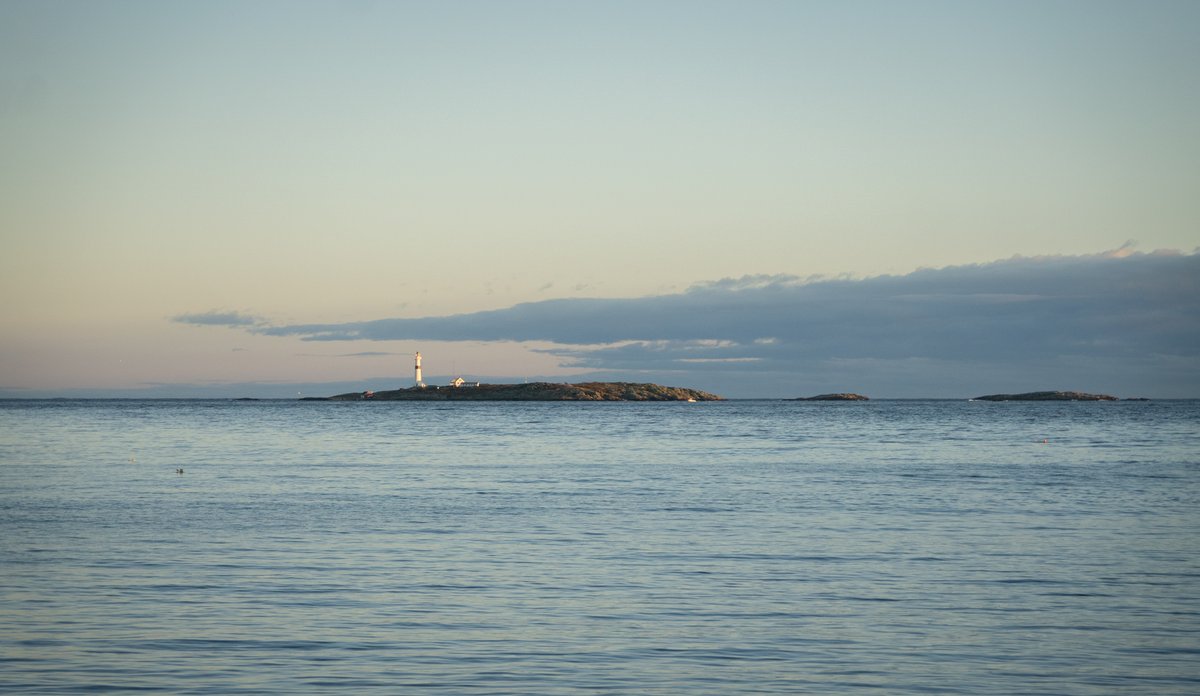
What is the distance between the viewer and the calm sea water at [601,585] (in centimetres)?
1463

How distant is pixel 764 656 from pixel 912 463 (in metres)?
41.7

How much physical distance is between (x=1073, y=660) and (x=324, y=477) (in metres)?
35.0

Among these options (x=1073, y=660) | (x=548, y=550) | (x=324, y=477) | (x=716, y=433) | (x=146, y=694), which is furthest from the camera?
(x=716, y=433)

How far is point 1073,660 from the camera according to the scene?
1520 cm

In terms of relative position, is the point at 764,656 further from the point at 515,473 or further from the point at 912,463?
the point at 912,463

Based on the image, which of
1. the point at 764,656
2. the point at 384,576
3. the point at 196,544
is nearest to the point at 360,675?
the point at 764,656

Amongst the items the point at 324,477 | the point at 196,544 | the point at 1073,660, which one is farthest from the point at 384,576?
the point at 324,477

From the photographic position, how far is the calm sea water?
14.6 meters

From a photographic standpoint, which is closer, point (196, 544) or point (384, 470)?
point (196, 544)

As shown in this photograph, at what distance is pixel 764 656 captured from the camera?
15320 mm

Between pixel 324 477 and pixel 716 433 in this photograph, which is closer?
pixel 324 477

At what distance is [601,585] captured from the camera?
20.2 m

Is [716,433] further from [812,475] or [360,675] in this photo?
[360,675]

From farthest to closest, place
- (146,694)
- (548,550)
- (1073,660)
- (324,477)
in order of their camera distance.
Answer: (324,477)
(548,550)
(1073,660)
(146,694)
